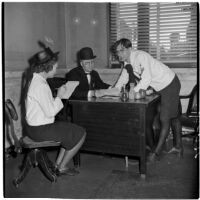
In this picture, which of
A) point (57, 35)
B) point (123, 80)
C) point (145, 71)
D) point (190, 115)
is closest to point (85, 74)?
point (123, 80)

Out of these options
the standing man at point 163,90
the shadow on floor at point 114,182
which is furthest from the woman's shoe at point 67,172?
the standing man at point 163,90

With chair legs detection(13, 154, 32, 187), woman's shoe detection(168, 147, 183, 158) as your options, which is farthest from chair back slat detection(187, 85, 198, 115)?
chair legs detection(13, 154, 32, 187)

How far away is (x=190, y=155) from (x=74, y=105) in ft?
4.94

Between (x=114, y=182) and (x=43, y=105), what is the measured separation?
1.04m

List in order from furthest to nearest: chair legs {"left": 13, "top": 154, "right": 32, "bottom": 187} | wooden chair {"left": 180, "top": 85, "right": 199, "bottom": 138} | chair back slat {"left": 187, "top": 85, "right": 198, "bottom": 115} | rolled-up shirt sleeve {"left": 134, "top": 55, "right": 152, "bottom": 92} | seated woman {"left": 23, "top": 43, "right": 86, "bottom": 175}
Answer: chair back slat {"left": 187, "top": 85, "right": 198, "bottom": 115} → wooden chair {"left": 180, "top": 85, "right": 199, "bottom": 138} → rolled-up shirt sleeve {"left": 134, "top": 55, "right": 152, "bottom": 92} → chair legs {"left": 13, "top": 154, "right": 32, "bottom": 187} → seated woman {"left": 23, "top": 43, "right": 86, "bottom": 175}

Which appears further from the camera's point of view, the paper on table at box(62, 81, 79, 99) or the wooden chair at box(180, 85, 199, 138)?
the wooden chair at box(180, 85, 199, 138)

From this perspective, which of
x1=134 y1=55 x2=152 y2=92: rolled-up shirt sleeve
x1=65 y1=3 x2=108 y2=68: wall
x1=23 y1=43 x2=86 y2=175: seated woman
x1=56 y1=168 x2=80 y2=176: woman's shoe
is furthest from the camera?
x1=65 y1=3 x2=108 y2=68: wall

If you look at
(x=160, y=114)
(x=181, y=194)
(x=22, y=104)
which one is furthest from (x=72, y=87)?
(x=181, y=194)

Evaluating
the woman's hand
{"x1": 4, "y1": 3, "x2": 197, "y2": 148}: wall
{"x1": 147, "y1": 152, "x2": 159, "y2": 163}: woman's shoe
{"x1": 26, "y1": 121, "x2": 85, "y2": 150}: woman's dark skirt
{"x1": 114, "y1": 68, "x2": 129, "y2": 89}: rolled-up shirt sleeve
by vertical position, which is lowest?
{"x1": 147, "y1": 152, "x2": 159, "y2": 163}: woman's shoe

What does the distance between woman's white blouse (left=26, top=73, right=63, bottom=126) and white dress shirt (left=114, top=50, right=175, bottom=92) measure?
0.97 meters

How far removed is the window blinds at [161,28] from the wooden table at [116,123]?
2.15 ft

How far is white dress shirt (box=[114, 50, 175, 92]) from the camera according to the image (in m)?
3.33

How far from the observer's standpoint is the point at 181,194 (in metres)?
2.68

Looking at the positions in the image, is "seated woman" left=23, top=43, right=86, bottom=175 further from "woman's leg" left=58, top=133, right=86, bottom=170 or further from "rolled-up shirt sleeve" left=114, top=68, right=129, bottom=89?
"rolled-up shirt sleeve" left=114, top=68, right=129, bottom=89
